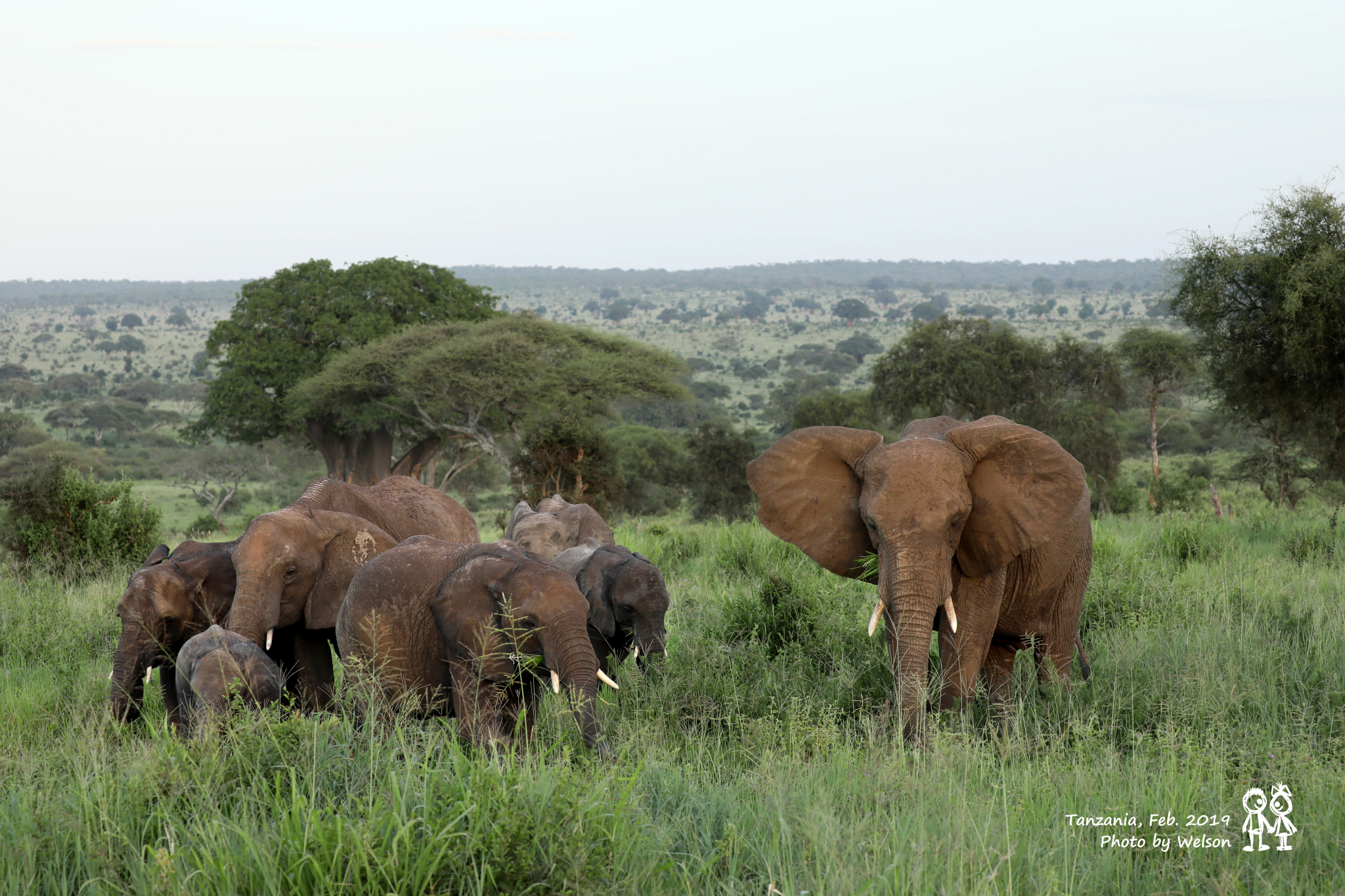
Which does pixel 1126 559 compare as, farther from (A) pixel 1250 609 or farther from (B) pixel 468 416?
(B) pixel 468 416

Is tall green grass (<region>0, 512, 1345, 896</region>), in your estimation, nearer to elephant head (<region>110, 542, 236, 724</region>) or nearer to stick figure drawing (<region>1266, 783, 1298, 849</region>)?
stick figure drawing (<region>1266, 783, 1298, 849</region>)

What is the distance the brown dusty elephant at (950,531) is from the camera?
512 centimetres

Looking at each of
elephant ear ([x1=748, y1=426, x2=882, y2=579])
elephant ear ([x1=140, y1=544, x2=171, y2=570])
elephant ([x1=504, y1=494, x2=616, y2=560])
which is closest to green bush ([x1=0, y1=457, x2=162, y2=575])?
elephant ([x1=504, y1=494, x2=616, y2=560])

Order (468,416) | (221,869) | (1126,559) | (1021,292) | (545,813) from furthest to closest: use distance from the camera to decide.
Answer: (1021,292), (468,416), (1126,559), (545,813), (221,869)

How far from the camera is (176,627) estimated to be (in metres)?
6.11

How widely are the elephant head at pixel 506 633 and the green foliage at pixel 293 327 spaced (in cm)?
2642

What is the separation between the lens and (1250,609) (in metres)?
7.96

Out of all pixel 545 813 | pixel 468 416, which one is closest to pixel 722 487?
pixel 468 416

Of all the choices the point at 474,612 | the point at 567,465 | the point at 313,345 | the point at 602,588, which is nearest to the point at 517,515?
the point at 602,588

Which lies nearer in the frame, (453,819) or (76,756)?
(453,819)

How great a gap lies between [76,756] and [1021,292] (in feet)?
578

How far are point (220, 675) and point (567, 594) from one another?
1583 mm

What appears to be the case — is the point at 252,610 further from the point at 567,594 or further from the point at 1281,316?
the point at 1281,316

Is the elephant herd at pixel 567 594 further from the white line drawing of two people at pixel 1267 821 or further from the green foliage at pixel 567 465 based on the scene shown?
the green foliage at pixel 567 465
